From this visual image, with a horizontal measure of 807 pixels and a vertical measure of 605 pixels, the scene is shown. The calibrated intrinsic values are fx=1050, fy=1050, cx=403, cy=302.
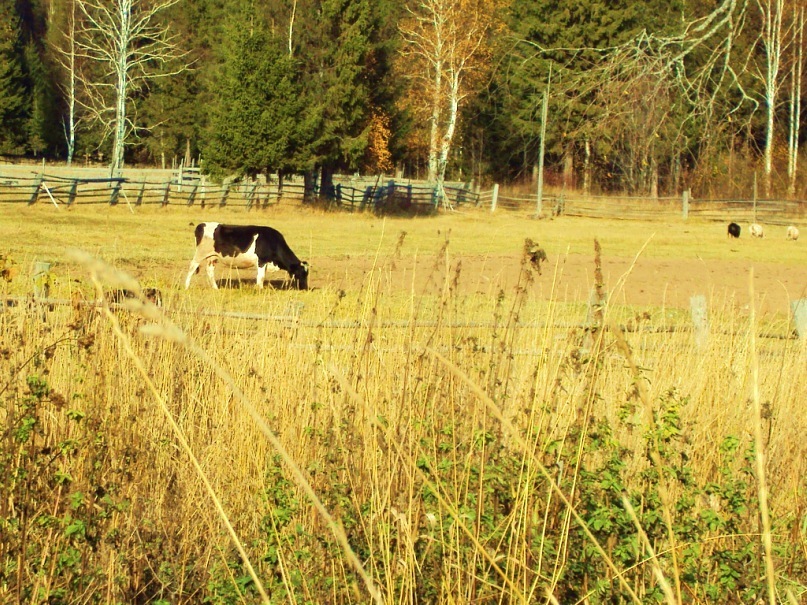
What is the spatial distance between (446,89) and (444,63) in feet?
4.60

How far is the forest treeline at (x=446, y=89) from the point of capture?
5301 millimetres

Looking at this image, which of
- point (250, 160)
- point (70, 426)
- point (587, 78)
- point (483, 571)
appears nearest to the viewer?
point (483, 571)

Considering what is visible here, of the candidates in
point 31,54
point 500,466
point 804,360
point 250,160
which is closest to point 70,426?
point 500,466

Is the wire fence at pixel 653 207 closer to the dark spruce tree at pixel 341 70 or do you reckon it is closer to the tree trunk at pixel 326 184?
the tree trunk at pixel 326 184

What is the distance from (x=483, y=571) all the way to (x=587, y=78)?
282 cm

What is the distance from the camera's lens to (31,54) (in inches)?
2453

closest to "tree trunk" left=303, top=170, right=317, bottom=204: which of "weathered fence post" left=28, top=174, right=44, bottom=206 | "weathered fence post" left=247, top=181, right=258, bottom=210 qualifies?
"weathered fence post" left=247, top=181, right=258, bottom=210

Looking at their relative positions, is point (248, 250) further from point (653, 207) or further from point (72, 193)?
point (653, 207)

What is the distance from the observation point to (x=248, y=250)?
16.0m

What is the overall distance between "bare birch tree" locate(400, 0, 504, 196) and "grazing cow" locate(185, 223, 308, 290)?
81.5 feet

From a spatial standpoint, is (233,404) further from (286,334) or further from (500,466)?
(500,466)

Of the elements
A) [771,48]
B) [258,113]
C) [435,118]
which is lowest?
[771,48]

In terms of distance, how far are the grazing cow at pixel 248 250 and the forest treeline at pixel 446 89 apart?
13.7 feet

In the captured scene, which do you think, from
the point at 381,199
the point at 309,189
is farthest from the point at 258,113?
the point at 381,199
